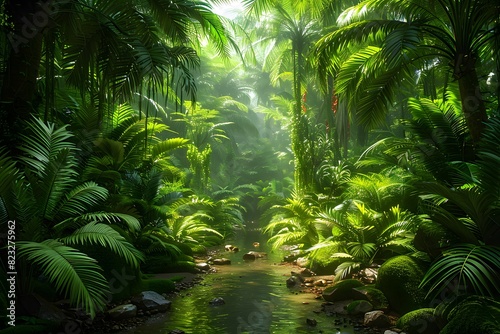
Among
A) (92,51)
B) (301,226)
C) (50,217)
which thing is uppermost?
(92,51)

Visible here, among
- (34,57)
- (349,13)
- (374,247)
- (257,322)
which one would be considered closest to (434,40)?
(349,13)

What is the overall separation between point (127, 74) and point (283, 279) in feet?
15.2

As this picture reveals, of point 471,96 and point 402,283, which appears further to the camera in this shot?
point 471,96

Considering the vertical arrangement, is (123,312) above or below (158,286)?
below

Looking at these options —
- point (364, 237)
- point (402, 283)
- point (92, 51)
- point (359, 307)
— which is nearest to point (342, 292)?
point (359, 307)

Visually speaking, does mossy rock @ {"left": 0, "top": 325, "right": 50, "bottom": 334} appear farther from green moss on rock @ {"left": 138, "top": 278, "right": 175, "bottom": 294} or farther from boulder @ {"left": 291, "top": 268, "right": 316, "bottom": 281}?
boulder @ {"left": 291, "top": 268, "right": 316, "bottom": 281}

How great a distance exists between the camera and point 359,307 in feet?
18.0

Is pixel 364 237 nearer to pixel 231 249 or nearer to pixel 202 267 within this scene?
pixel 202 267

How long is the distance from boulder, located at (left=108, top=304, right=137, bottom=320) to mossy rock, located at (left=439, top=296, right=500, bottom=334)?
3580mm

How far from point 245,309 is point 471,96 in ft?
14.2

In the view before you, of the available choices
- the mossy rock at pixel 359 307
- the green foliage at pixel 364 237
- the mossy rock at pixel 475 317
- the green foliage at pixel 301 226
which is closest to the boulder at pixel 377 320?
the mossy rock at pixel 359 307

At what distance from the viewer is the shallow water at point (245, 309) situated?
4957 millimetres

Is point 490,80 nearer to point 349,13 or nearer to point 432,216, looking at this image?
point 349,13

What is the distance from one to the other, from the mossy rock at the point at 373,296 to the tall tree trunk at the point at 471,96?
8.07ft
